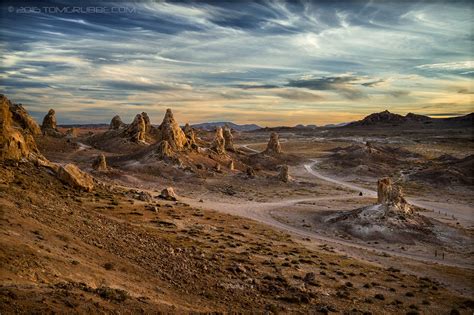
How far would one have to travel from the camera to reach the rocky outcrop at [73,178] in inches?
1600

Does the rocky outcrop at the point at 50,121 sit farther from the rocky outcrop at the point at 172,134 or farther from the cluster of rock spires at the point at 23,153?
the cluster of rock spires at the point at 23,153

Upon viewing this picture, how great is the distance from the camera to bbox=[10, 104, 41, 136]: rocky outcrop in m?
81.1

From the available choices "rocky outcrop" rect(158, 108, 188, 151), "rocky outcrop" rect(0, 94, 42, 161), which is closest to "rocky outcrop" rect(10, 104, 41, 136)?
"rocky outcrop" rect(158, 108, 188, 151)

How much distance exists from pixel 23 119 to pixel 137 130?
24533 mm

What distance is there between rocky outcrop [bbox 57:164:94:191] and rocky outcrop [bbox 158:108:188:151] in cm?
3970

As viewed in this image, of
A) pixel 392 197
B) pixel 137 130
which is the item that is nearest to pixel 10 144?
pixel 392 197

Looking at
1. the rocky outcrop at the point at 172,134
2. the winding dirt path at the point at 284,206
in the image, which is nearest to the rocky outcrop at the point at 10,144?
the winding dirt path at the point at 284,206

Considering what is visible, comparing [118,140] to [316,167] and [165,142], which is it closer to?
[165,142]

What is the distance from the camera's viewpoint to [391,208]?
159ft

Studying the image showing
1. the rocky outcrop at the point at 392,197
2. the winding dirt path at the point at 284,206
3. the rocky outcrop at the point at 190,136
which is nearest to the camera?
the winding dirt path at the point at 284,206

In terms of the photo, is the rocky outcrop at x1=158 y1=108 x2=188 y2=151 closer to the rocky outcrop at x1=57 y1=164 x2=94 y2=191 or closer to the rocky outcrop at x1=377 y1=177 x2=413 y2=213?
the rocky outcrop at x1=57 y1=164 x2=94 y2=191

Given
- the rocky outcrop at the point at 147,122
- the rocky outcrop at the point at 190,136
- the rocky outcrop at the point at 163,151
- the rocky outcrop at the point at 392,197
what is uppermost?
the rocky outcrop at the point at 147,122

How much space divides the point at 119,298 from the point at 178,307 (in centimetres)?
315

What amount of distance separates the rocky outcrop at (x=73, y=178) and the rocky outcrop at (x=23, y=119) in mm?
46405
